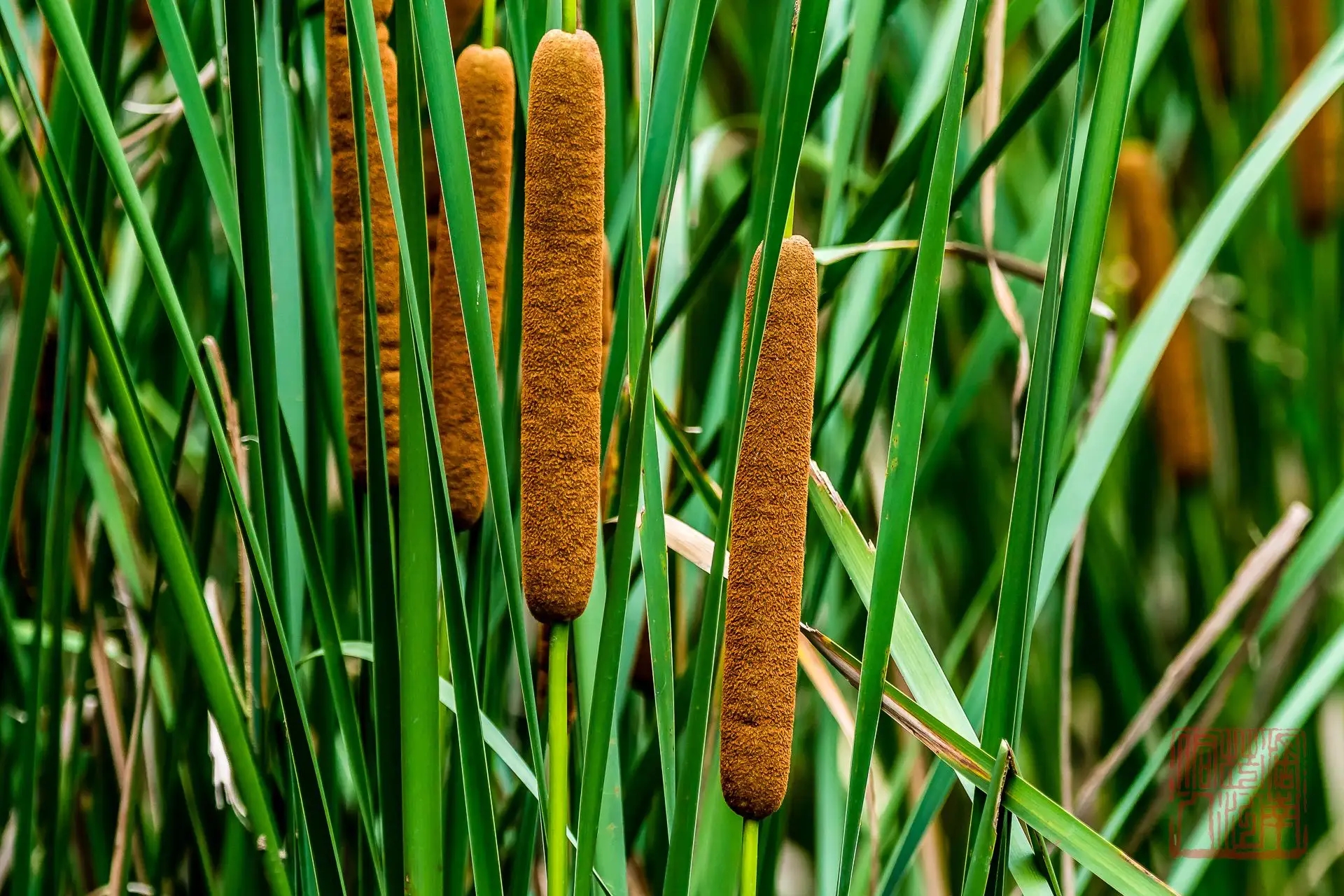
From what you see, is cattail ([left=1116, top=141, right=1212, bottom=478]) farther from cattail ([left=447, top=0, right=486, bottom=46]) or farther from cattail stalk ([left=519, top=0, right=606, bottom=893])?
cattail stalk ([left=519, top=0, right=606, bottom=893])

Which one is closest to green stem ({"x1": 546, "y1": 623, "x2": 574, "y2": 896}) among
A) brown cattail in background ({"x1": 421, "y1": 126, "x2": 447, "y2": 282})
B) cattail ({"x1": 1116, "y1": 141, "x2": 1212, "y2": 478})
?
brown cattail in background ({"x1": 421, "y1": 126, "x2": 447, "y2": 282})

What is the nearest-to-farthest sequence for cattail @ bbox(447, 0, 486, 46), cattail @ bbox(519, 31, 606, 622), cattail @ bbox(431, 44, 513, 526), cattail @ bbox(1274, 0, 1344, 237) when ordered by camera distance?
cattail @ bbox(519, 31, 606, 622), cattail @ bbox(431, 44, 513, 526), cattail @ bbox(447, 0, 486, 46), cattail @ bbox(1274, 0, 1344, 237)

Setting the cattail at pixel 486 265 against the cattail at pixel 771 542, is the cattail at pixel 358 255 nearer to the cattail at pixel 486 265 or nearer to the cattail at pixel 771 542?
the cattail at pixel 486 265

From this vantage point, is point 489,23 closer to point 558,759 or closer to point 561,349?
point 561,349

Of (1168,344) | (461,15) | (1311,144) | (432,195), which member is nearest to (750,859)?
(432,195)


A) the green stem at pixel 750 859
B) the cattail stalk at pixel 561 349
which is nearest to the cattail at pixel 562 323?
the cattail stalk at pixel 561 349

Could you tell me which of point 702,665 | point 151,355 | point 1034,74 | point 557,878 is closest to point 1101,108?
point 1034,74

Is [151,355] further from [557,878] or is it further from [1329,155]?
[1329,155]
